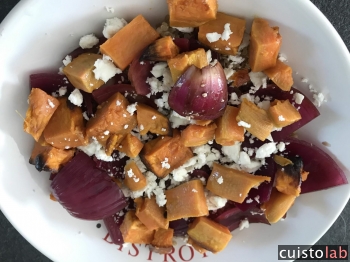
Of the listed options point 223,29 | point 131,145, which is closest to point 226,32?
point 223,29

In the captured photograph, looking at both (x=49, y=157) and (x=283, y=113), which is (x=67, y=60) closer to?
(x=49, y=157)

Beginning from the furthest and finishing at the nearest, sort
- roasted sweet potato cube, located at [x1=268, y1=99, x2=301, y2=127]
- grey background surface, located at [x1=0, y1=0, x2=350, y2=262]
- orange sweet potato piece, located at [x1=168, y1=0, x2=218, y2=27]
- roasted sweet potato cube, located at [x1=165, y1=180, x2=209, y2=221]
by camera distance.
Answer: grey background surface, located at [x1=0, y1=0, x2=350, y2=262], roasted sweet potato cube, located at [x1=165, y1=180, x2=209, y2=221], roasted sweet potato cube, located at [x1=268, y1=99, x2=301, y2=127], orange sweet potato piece, located at [x1=168, y1=0, x2=218, y2=27]

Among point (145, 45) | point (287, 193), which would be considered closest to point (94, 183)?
point (145, 45)

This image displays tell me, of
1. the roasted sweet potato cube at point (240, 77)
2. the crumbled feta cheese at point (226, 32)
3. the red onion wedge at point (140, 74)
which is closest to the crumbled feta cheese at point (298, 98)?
the roasted sweet potato cube at point (240, 77)

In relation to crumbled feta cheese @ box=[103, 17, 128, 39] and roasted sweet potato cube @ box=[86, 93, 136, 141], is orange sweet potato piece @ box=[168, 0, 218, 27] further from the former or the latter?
roasted sweet potato cube @ box=[86, 93, 136, 141]

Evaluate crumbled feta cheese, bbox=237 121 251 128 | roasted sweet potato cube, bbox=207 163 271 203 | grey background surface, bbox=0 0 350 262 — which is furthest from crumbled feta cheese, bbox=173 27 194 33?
grey background surface, bbox=0 0 350 262

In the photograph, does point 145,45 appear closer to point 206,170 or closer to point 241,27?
point 241,27

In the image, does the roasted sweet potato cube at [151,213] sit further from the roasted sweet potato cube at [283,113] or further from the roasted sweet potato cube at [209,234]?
the roasted sweet potato cube at [283,113]
